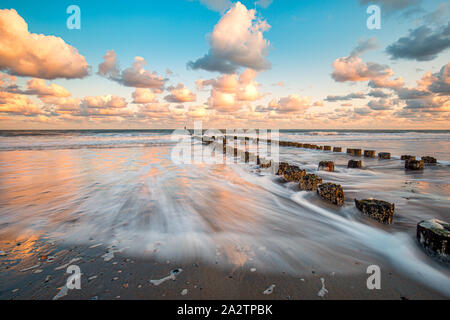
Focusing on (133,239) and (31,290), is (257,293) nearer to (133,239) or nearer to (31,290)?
(133,239)

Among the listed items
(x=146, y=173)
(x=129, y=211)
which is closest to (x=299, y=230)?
(x=129, y=211)

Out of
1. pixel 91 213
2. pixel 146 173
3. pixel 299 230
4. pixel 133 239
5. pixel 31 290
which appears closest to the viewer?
pixel 31 290

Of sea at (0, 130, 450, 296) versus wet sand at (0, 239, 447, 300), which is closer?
wet sand at (0, 239, 447, 300)

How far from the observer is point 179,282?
6.43 feet

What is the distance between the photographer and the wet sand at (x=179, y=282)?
1799 mm

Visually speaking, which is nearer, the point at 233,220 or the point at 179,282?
the point at 179,282

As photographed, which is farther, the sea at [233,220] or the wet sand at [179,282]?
the sea at [233,220]

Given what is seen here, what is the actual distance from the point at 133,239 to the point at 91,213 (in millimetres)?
1600

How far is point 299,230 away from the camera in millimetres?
3221

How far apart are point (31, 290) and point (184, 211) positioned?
7.79ft

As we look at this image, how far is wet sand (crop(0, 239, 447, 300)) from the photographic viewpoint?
1.80 meters
